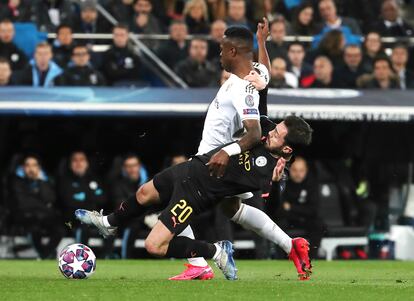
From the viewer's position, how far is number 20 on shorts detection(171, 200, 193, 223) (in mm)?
10648

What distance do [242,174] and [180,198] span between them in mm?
551

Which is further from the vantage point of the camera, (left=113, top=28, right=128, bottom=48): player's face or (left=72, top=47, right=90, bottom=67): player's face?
(left=113, top=28, right=128, bottom=48): player's face

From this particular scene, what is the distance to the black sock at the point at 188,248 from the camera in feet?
35.3

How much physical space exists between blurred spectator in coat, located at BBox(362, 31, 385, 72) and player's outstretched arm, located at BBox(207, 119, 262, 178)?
871 cm

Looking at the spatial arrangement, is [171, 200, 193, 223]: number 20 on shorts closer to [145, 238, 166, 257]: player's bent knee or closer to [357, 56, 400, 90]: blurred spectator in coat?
[145, 238, 166, 257]: player's bent knee

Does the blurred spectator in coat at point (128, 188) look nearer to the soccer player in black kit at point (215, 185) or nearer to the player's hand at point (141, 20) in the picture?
the player's hand at point (141, 20)

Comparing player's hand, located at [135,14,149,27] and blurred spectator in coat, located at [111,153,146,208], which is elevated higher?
player's hand, located at [135,14,149,27]

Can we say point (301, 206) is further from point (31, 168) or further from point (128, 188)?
point (31, 168)

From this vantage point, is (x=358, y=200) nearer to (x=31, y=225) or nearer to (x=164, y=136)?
(x=164, y=136)

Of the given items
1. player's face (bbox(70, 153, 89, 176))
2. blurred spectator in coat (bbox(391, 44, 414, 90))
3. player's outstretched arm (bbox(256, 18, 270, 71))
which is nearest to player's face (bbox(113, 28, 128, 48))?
player's face (bbox(70, 153, 89, 176))

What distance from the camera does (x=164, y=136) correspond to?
18.7 metres

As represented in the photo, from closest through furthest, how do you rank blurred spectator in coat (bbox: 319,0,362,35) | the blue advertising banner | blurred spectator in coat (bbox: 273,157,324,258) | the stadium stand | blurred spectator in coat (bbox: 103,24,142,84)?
the blue advertising banner < the stadium stand < blurred spectator in coat (bbox: 273,157,324,258) < blurred spectator in coat (bbox: 103,24,142,84) < blurred spectator in coat (bbox: 319,0,362,35)

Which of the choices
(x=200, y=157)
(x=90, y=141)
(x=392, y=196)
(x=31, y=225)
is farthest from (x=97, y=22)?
(x=200, y=157)

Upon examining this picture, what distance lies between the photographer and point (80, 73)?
57.7ft
